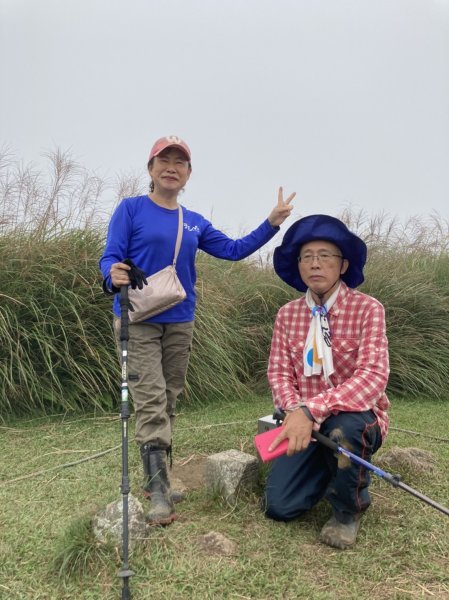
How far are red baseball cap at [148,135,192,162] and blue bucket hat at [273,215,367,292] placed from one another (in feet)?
2.34

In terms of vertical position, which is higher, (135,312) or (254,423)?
(135,312)

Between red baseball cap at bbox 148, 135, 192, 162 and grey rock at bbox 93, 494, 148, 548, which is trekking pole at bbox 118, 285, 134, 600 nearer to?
grey rock at bbox 93, 494, 148, 548

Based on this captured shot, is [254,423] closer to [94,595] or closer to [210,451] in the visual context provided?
[210,451]

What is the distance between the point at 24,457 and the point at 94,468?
1.82 ft

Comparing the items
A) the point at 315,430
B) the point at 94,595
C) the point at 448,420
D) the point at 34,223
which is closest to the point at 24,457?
the point at 94,595

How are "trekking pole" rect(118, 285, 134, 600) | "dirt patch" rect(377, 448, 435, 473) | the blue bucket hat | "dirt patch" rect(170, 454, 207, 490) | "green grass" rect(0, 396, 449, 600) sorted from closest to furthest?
"trekking pole" rect(118, 285, 134, 600), "green grass" rect(0, 396, 449, 600), the blue bucket hat, "dirt patch" rect(170, 454, 207, 490), "dirt patch" rect(377, 448, 435, 473)

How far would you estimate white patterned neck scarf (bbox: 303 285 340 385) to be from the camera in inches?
98.7

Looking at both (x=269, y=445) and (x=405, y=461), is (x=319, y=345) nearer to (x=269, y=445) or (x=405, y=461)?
(x=269, y=445)

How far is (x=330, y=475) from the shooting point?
256cm

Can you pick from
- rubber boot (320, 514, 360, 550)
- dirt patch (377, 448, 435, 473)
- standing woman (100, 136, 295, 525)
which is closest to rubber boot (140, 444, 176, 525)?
standing woman (100, 136, 295, 525)

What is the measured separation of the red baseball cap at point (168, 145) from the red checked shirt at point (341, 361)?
3.25ft

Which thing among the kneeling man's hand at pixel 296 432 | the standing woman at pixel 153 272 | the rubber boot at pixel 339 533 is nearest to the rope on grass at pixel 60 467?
the standing woman at pixel 153 272

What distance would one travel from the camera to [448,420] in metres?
4.58

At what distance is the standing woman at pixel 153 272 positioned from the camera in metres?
2.67
